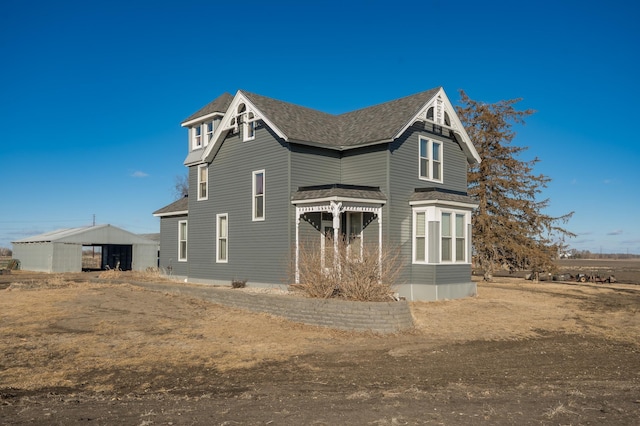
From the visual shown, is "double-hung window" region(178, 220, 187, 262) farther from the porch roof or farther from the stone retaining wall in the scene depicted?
the stone retaining wall

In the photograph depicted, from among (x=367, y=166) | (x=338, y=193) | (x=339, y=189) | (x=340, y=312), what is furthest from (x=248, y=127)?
(x=340, y=312)

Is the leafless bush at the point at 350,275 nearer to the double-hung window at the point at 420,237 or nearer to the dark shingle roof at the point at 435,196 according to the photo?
the double-hung window at the point at 420,237

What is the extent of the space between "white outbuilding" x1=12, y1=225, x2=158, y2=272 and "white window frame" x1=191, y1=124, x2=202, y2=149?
2087 cm

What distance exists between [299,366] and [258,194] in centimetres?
1287

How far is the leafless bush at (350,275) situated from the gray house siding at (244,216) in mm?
4697

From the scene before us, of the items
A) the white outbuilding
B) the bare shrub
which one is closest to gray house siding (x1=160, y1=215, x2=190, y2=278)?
the bare shrub

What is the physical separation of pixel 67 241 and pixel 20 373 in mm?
36971

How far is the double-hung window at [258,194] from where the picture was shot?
2269 cm

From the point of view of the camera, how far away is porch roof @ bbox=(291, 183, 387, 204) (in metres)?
19.6

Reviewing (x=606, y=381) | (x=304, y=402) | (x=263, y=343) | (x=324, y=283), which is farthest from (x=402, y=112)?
(x=304, y=402)

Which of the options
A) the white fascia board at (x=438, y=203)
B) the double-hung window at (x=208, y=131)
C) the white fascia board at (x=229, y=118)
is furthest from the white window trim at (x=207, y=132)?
the white fascia board at (x=438, y=203)

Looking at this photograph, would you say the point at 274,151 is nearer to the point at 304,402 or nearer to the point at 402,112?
the point at 402,112

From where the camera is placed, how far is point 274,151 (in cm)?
2209

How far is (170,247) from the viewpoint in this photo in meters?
29.2
